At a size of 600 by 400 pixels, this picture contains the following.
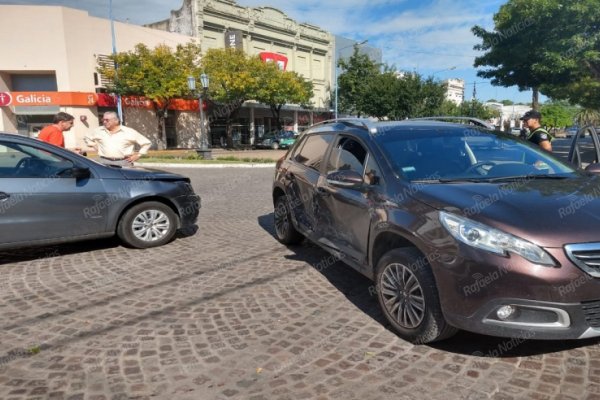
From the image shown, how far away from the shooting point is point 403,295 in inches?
124

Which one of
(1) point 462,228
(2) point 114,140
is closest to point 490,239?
(1) point 462,228

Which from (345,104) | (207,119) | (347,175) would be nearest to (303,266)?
(347,175)

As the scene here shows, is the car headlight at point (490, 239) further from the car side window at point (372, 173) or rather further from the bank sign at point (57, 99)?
the bank sign at point (57, 99)

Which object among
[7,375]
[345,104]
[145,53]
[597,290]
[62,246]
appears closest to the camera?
[597,290]

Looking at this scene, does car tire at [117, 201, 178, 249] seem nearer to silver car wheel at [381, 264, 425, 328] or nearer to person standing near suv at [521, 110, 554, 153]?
silver car wheel at [381, 264, 425, 328]

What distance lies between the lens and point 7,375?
9.38 ft

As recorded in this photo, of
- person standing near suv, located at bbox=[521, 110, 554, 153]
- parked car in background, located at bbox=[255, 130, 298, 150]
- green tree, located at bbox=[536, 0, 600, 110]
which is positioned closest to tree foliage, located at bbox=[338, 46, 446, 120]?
parked car in background, located at bbox=[255, 130, 298, 150]

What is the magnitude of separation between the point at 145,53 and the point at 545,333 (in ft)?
99.3

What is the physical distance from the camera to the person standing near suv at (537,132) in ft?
19.7

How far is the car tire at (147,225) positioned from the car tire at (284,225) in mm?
1409

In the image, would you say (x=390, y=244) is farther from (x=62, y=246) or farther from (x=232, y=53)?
(x=232, y=53)

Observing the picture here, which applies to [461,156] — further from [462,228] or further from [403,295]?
[403,295]

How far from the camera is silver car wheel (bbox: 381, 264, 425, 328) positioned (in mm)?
3014

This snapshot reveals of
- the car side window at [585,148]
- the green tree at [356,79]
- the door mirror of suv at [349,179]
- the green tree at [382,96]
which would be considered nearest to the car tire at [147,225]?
the door mirror of suv at [349,179]
